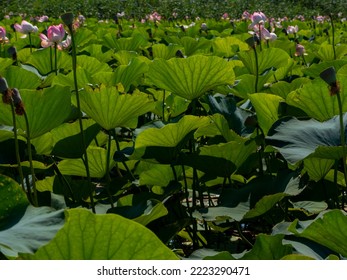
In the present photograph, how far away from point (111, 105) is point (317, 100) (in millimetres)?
413

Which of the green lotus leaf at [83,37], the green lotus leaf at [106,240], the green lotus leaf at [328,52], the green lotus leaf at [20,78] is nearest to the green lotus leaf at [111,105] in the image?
the green lotus leaf at [20,78]

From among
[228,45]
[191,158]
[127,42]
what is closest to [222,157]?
[191,158]

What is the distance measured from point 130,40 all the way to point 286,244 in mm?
2197

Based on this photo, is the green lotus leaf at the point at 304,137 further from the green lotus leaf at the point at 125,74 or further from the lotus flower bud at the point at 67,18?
the green lotus leaf at the point at 125,74

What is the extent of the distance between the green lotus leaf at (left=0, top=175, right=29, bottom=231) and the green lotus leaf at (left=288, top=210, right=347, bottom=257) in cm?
37

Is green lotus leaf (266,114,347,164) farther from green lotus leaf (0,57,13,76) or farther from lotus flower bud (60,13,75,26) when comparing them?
green lotus leaf (0,57,13,76)

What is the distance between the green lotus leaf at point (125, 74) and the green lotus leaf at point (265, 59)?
0.40 meters

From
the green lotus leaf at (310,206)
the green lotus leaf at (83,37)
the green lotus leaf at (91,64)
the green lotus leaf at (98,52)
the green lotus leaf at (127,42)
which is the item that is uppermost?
the green lotus leaf at (310,206)

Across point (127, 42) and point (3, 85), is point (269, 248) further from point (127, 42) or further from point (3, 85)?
point (127, 42)

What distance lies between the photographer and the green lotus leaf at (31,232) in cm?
86

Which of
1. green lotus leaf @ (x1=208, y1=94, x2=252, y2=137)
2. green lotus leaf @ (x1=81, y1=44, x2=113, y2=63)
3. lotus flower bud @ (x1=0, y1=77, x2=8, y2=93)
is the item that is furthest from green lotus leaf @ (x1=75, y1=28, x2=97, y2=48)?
lotus flower bud @ (x1=0, y1=77, x2=8, y2=93)

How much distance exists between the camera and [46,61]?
8.25 feet

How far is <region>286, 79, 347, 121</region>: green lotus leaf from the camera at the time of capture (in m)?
1.48
